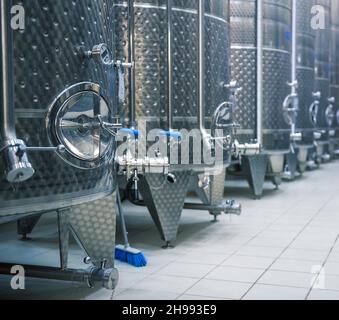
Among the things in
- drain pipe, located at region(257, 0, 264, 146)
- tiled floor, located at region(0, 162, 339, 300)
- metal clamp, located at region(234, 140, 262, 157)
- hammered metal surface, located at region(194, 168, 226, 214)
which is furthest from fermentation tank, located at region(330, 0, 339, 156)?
hammered metal surface, located at region(194, 168, 226, 214)

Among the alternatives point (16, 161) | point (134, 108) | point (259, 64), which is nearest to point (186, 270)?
point (134, 108)

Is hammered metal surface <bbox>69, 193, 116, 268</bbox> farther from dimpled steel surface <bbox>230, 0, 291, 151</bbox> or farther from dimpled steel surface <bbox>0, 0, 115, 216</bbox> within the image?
dimpled steel surface <bbox>230, 0, 291, 151</bbox>

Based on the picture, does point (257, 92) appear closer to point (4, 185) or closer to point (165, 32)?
point (165, 32)

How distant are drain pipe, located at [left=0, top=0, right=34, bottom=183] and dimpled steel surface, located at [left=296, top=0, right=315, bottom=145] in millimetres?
6072

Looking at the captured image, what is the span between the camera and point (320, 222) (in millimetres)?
5039

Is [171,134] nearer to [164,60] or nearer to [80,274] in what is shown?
[164,60]

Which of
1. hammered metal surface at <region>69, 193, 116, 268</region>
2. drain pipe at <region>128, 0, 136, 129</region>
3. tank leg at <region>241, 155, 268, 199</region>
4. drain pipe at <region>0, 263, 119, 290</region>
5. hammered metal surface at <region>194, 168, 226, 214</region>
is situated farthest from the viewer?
tank leg at <region>241, 155, 268, 199</region>

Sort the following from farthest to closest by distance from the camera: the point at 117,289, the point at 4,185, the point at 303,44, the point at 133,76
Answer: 1. the point at 303,44
2. the point at 133,76
3. the point at 117,289
4. the point at 4,185

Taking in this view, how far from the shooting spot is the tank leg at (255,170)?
6469 millimetres

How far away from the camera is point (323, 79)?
9352 mm

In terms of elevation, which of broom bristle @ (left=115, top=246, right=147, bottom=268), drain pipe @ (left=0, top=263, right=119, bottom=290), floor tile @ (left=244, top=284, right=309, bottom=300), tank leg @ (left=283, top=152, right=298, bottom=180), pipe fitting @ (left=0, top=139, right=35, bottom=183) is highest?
pipe fitting @ (left=0, top=139, right=35, bottom=183)

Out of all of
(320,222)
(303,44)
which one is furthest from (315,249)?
(303,44)

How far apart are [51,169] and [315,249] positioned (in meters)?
2.26

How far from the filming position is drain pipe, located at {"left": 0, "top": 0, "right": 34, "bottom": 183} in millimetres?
2141
